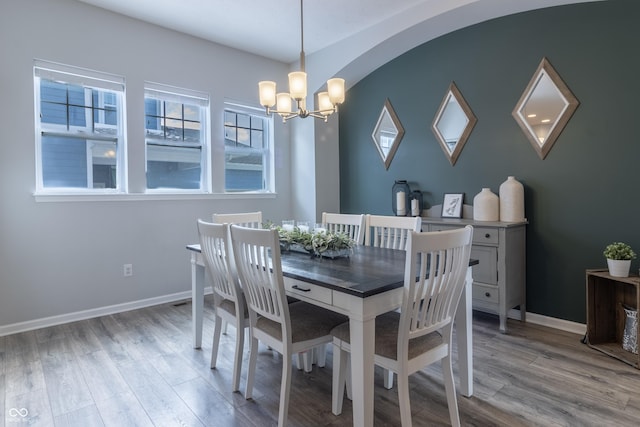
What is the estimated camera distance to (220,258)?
2172 mm

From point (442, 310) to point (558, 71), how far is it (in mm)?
2459

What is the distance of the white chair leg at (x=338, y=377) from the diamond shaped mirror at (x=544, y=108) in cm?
247

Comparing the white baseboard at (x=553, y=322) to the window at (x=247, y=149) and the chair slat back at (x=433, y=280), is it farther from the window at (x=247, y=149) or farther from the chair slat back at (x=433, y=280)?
the window at (x=247, y=149)

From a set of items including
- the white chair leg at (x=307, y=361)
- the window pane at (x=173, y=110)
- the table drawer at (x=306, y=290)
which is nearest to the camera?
the table drawer at (x=306, y=290)

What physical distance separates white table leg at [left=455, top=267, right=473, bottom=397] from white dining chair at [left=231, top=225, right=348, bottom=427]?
25.4 inches

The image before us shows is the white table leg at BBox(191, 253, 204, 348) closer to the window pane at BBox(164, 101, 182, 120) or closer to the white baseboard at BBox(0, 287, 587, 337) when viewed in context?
the white baseboard at BBox(0, 287, 587, 337)

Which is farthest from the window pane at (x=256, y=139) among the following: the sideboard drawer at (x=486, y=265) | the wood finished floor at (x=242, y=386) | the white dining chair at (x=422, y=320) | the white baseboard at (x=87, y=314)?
the white dining chair at (x=422, y=320)

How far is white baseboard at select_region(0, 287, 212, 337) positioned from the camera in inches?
120

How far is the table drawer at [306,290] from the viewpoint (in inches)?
66.4

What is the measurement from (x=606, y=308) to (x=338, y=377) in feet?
7.24

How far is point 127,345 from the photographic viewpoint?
277 cm

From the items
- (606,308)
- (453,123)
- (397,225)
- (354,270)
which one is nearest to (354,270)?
(354,270)

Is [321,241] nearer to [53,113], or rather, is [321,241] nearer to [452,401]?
[452,401]

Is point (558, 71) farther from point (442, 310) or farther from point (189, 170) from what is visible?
point (189, 170)
